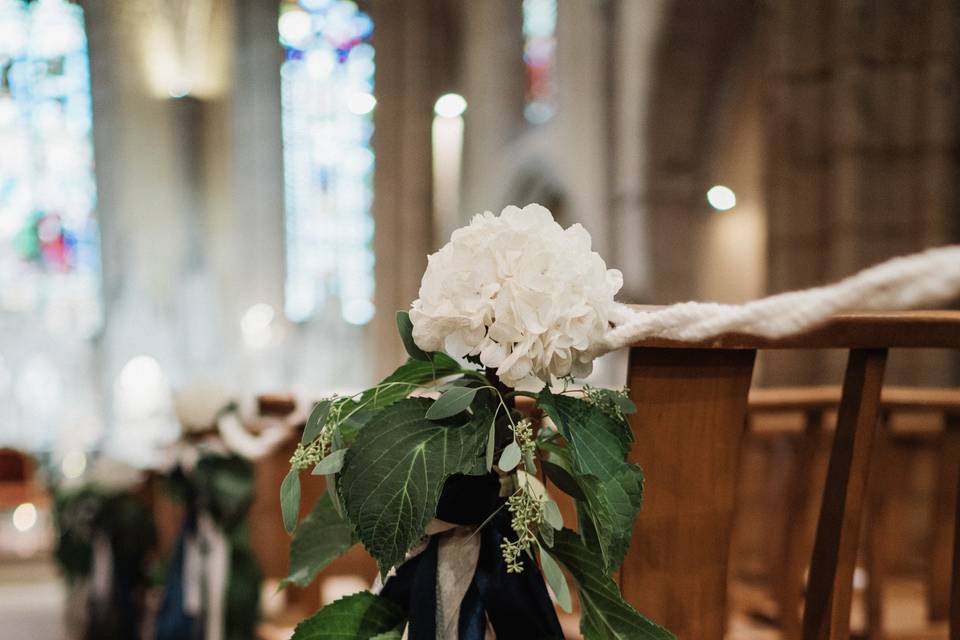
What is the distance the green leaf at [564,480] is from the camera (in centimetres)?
67

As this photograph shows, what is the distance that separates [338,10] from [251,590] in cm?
631

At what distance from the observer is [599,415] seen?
690 millimetres

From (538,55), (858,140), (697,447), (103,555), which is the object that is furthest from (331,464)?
(538,55)

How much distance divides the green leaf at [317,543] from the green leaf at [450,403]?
0.86ft

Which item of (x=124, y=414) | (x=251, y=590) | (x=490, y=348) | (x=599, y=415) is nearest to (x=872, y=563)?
(x=599, y=415)

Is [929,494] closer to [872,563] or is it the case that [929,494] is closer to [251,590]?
[872,563]

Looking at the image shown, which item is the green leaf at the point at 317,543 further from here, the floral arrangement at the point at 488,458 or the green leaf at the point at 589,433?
the green leaf at the point at 589,433

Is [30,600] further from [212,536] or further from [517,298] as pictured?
[517,298]

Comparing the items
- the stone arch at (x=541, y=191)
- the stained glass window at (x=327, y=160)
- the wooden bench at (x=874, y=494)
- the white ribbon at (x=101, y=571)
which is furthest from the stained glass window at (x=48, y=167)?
the wooden bench at (x=874, y=494)

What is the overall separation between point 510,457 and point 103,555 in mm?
2330

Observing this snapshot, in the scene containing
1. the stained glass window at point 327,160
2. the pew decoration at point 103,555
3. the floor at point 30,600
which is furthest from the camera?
the stained glass window at point 327,160

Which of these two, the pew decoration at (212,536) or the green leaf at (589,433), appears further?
the pew decoration at (212,536)

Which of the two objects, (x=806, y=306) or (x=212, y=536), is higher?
(x=806, y=306)

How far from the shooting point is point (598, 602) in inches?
26.5
